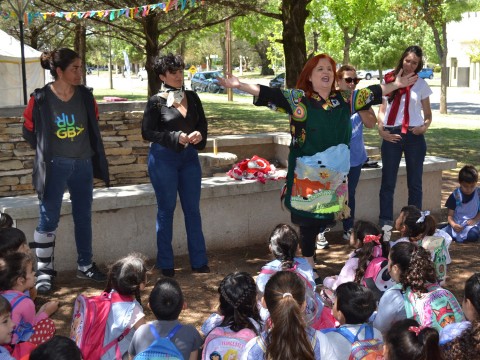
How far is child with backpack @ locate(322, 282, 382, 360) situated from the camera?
300 centimetres

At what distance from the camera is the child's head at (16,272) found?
3.44 metres

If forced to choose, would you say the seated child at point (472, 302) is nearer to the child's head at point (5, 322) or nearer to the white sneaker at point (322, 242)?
the child's head at point (5, 322)

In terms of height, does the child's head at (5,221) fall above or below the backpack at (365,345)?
above

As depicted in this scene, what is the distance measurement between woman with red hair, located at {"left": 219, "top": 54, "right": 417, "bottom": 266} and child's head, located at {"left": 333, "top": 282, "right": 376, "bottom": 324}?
1502 millimetres

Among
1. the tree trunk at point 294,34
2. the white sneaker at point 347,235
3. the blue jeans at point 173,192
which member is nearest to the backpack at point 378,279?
the blue jeans at point 173,192

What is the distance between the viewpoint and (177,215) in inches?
223

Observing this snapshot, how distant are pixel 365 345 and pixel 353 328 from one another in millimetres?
123

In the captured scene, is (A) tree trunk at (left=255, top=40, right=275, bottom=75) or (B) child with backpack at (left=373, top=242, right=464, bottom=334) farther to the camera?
(A) tree trunk at (left=255, top=40, right=275, bottom=75)

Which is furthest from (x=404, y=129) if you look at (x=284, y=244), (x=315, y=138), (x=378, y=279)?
(x=284, y=244)

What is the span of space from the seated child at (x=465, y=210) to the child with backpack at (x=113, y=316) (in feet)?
12.1

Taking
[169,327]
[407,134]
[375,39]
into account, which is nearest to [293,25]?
[407,134]

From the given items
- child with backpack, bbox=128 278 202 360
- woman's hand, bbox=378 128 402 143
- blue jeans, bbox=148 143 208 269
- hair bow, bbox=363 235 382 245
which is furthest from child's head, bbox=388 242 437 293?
woman's hand, bbox=378 128 402 143

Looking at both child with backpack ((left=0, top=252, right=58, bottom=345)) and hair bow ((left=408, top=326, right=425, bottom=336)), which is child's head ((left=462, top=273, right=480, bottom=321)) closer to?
hair bow ((left=408, top=326, right=425, bottom=336))

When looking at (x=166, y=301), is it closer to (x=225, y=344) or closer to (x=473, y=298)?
(x=225, y=344)
